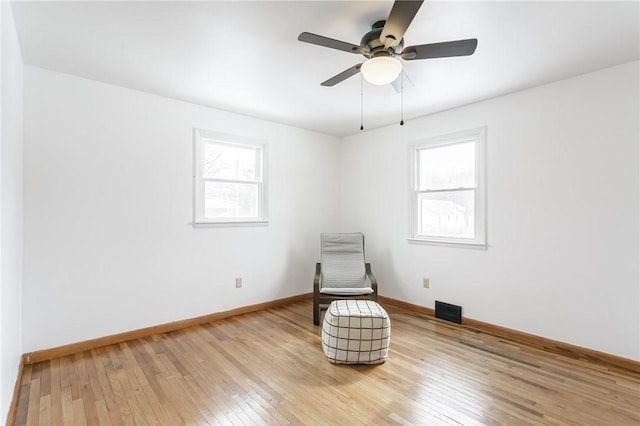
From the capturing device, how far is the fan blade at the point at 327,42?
176 cm

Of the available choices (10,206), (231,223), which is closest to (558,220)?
(231,223)

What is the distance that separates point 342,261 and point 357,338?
1.57 meters

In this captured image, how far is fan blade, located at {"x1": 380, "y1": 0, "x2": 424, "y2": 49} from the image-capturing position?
1498 millimetres

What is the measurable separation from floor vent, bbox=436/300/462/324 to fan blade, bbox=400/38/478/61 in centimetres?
273

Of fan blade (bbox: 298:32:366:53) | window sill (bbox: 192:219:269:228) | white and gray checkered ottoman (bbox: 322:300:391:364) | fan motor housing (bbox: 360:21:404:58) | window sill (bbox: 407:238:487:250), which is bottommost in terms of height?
white and gray checkered ottoman (bbox: 322:300:391:364)

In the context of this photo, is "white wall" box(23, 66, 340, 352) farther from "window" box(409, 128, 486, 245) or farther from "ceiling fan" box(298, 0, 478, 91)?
"ceiling fan" box(298, 0, 478, 91)

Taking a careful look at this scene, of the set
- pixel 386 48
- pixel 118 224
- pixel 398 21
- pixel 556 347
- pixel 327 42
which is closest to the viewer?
pixel 398 21

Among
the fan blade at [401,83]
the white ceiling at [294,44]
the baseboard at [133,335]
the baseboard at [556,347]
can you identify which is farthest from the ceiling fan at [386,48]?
the baseboard at [133,335]

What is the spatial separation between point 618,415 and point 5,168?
13.1 feet

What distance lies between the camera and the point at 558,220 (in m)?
2.90

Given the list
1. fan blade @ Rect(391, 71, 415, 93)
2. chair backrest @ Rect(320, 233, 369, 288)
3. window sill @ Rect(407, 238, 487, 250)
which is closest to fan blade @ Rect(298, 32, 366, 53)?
fan blade @ Rect(391, 71, 415, 93)

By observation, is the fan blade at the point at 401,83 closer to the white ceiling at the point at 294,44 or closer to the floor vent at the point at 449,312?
the white ceiling at the point at 294,44

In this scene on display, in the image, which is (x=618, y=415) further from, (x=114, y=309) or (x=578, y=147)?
(x=114, y=309)

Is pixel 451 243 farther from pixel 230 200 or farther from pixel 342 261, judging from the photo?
pixel 230 200
